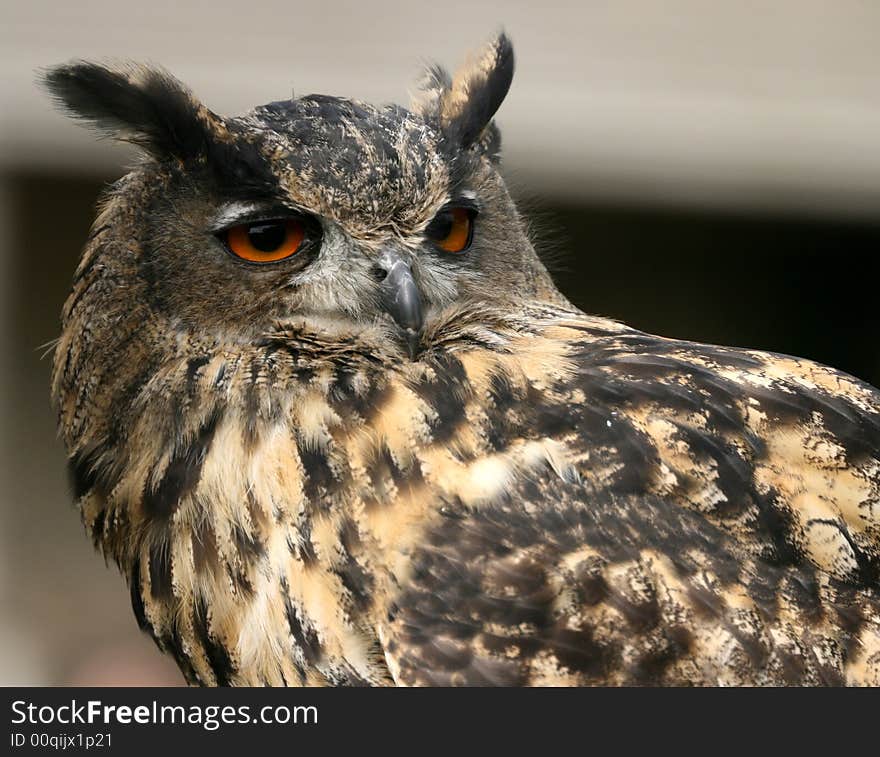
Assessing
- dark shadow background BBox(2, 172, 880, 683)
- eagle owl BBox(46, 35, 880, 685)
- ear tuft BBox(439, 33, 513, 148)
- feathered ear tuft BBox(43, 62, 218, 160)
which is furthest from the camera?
dark shadow background BBox(2, 172, 880, 683)

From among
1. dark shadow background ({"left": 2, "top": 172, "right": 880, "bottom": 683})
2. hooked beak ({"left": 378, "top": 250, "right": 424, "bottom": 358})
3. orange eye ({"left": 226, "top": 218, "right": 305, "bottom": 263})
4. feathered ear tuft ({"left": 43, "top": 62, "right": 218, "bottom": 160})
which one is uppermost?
feathered ear tuft ({"left": 43, "top": 62, "right": 218, "bottom": 160})

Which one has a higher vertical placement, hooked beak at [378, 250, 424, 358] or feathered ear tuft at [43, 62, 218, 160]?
feathered ear tuft at [43, 62, 218, 160]

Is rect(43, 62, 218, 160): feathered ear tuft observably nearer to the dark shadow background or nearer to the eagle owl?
the eagle owl

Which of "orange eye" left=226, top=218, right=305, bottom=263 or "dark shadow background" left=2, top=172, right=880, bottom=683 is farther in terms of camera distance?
"dark shadow background" left=2, top=172, right=880, bottom=683

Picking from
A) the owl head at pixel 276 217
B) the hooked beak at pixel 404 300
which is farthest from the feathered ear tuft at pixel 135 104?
the hooked beak at pixel 404 300

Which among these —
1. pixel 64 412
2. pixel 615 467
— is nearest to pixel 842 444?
pixel 615 467

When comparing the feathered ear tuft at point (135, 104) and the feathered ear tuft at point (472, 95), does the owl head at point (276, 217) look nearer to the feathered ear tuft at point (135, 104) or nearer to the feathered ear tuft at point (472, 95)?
the feathered ear tuft at point (135, 104)

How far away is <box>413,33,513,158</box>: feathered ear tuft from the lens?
6.01 ft

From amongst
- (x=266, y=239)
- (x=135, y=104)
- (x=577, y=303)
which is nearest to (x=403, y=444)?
(x=266, y=239)

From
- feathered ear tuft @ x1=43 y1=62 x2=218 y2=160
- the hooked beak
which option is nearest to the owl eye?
the hooked beak

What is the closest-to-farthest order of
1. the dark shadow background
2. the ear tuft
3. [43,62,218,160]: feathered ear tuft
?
[43,62,218,160]: feathered ear tuft → the ear tuft → the dark shadow background

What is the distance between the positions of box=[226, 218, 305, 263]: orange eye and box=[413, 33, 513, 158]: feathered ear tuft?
34cm

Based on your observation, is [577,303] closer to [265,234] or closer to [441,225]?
[441,225]

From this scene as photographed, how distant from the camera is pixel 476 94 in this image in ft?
6.16
